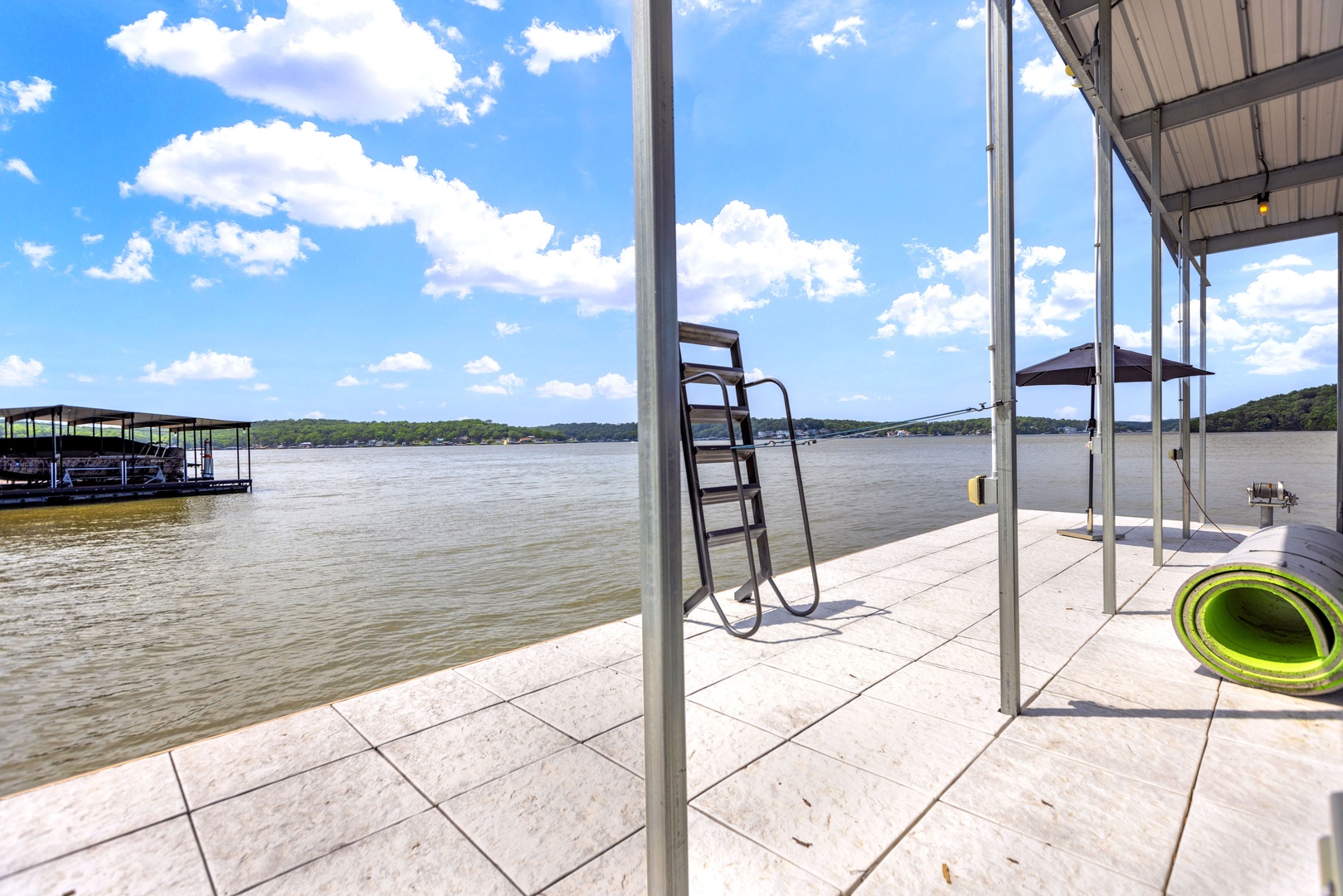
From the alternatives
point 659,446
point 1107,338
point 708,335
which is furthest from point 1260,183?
point 659,446

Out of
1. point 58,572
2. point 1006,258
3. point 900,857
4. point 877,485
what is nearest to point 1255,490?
point 1006,258

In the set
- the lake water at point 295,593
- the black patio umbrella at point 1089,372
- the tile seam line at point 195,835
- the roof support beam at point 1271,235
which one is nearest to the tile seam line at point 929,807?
the tile seam line at point 195,835

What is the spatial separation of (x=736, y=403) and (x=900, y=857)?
2.59m

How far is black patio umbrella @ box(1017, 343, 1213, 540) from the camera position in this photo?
568 centimetres

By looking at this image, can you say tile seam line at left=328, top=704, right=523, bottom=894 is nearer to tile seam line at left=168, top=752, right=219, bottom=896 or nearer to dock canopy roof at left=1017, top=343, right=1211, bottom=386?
tile seam line at left=168, top=752, right=219, bottom=896

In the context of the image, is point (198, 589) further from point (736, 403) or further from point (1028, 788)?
point (1028, 788)

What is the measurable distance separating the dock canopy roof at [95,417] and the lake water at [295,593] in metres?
7.80

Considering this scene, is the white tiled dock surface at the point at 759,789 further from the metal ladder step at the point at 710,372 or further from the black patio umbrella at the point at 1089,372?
the black patio umbrella at the point at 1089,372

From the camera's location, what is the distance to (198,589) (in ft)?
25.1

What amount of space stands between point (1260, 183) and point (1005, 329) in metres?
6.52

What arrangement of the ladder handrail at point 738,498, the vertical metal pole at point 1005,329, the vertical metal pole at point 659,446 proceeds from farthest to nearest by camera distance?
1. the ladder handrail at point 738,498
2. the vertical metal pole at point 1005,329
3. the vertical metal pole at point 659,446

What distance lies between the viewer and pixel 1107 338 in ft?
12.1

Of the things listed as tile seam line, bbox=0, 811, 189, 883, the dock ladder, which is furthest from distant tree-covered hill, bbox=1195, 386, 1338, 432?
tile seam line, bbox=0, 811, 189, 883

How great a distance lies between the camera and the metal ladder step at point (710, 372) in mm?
3430
